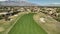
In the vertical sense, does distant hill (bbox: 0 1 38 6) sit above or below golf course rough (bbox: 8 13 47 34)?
above

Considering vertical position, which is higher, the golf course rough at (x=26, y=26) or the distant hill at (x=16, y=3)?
the distant hill at (x=16, y=3)

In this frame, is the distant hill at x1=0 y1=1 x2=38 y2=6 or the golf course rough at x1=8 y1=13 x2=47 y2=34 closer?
the golf course rough at x1=8 y1=13 x2=47 y2=34

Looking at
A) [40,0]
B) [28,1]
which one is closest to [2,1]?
[28,1]

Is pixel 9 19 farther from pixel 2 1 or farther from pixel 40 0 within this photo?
pixel 40 0

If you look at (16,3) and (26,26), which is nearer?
(26,26)

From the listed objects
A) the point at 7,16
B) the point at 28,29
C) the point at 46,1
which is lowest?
the point at 28,29

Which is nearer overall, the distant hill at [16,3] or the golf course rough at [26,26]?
the golf course rough at [26,26]

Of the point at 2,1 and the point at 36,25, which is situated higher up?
the point at 2,1

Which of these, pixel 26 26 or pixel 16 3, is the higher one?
pixel 16 3
